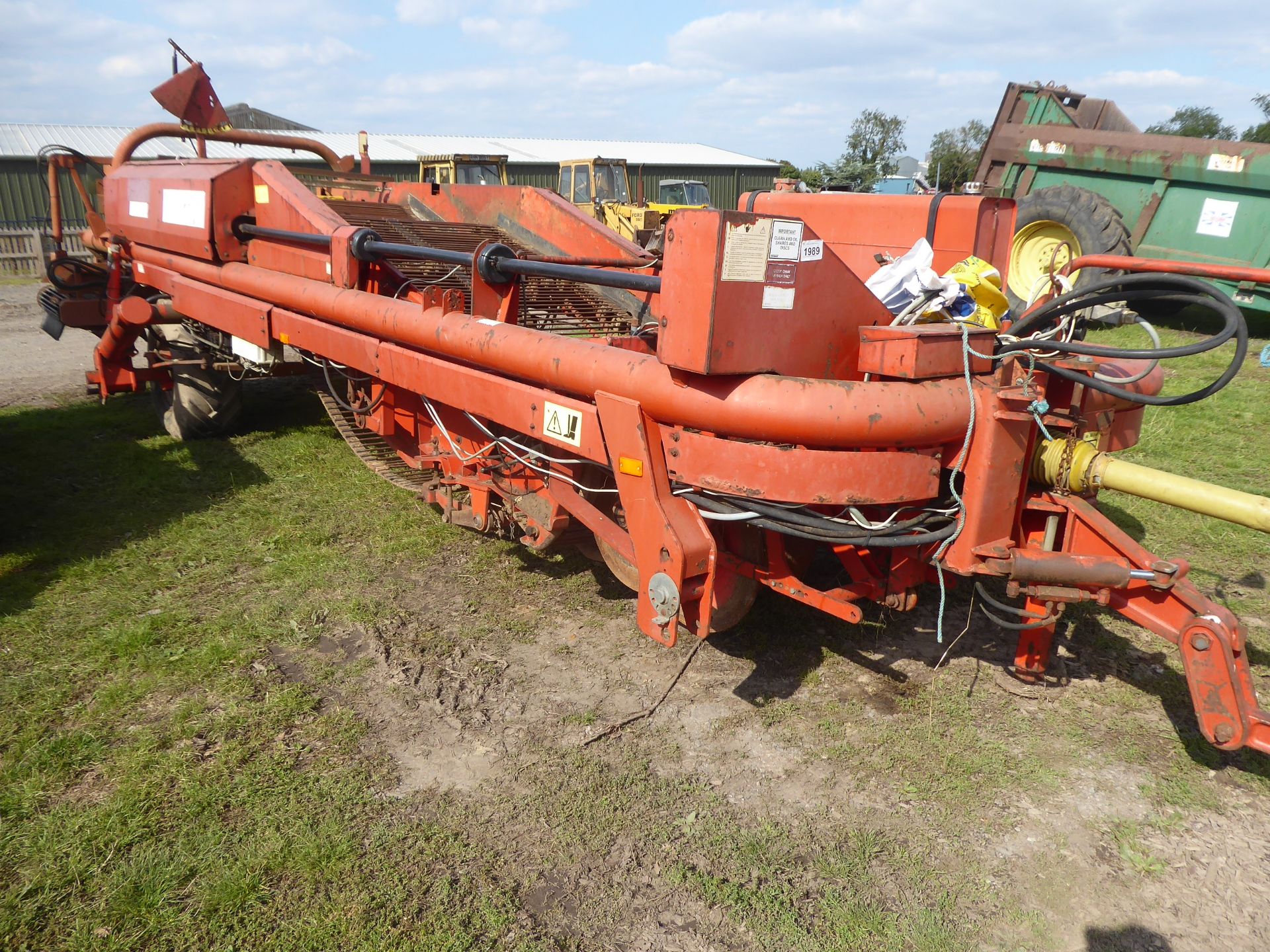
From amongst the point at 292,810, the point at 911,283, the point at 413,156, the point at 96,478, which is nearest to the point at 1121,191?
the point at 911,283

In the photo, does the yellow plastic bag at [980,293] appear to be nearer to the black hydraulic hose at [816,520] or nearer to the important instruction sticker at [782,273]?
the important instruction sticker at [782,273]

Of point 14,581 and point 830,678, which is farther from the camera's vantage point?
point 14,581

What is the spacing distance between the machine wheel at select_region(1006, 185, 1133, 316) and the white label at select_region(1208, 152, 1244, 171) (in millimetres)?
866

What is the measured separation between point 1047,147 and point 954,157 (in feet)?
98.1

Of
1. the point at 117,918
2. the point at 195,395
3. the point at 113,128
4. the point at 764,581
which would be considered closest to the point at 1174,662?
the point at 764,581

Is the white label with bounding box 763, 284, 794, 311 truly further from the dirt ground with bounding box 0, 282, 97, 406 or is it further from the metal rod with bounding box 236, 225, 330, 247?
the dirt ground with bounding box 0, 282, 97, 406

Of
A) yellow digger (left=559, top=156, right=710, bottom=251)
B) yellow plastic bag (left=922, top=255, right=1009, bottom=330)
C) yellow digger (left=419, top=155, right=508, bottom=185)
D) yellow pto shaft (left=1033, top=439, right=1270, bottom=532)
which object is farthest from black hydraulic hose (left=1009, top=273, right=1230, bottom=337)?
yellow digger (left=559, top=156, right=710, bottom=251)

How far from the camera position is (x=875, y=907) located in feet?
7.18

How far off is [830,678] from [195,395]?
4544 mm

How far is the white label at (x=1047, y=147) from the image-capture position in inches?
380

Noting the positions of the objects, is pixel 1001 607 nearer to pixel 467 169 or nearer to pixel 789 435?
pixel 789 435

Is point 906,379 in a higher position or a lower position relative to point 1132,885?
higher

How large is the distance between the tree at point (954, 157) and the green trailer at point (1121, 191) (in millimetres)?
18770

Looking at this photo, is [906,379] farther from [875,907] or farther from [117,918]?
[117,918]
